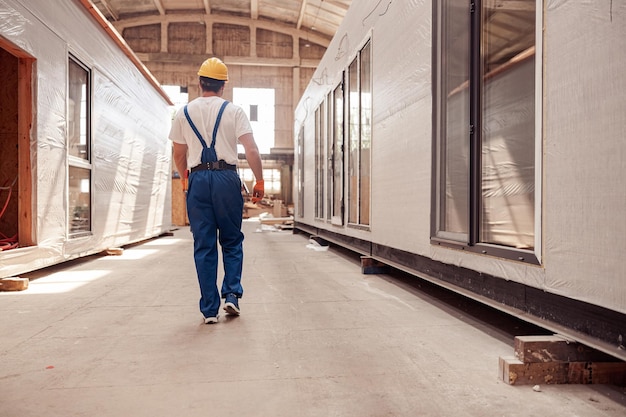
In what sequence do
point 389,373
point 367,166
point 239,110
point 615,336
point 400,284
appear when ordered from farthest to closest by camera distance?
1. point 367,166
2. point 400,284
3. point 239,110
4. point 389,373
5. point 615,336

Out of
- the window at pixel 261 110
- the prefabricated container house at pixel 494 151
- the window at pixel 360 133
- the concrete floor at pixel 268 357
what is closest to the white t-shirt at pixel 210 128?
the concrete floor at pixel 268 357

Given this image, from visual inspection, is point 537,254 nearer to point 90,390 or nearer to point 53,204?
point 90,390

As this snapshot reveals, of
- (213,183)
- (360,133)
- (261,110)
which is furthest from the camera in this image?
(261,110)

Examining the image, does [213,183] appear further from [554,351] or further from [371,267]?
[371,267]

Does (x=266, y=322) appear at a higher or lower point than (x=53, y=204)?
lower

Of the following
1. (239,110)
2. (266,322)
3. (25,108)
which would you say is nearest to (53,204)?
(25,108)

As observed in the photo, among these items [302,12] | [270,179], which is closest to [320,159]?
[302,12]

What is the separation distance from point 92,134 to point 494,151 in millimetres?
4743

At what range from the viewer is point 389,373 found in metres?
1.82

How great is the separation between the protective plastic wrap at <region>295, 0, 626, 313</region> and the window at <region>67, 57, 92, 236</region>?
11.5ft

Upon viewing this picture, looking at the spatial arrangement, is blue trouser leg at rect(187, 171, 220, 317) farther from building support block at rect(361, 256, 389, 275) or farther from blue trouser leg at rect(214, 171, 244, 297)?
building support block at rect(361, 256, 389, 275)

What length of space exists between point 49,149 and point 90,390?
3.39 metres

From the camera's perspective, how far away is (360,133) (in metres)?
4.83

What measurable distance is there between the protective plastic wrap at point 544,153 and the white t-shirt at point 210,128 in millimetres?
1344
